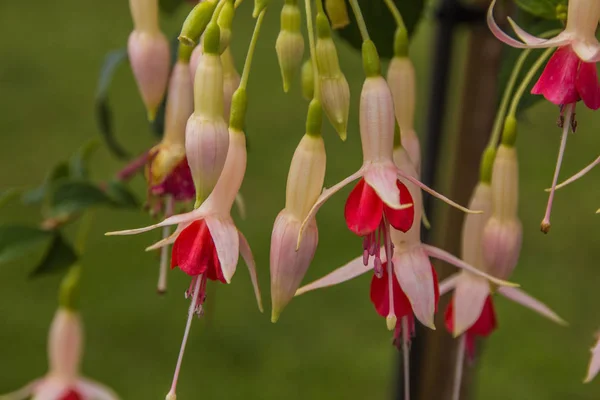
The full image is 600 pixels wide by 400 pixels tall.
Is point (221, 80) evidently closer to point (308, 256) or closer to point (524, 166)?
point (308, 256)

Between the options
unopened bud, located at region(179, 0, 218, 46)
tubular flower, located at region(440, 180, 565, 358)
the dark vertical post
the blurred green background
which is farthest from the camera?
the blurred green background

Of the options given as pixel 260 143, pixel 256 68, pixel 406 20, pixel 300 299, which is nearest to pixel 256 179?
pixel 260 143

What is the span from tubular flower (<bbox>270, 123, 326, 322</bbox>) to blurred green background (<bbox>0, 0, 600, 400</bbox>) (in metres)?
1.06

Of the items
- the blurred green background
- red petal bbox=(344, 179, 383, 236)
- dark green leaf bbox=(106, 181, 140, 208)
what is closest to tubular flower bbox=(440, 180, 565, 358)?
red petal bbox=(344, 179, 383, 236)

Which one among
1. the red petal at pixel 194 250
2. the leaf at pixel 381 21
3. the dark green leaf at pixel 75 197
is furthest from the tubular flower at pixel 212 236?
the dark green leaf at pixel 75 197

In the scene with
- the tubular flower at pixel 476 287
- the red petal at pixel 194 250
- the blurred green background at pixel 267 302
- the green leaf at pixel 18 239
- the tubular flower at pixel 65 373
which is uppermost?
the red petal at pixel 194 250

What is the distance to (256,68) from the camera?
8.50 feet

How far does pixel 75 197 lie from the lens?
69cm

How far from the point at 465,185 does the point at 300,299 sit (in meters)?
1.20

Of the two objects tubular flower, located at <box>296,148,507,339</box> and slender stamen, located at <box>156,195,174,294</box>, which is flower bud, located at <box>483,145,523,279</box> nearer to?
Result: tubular flower, located at <box>296,148,507,339</box>

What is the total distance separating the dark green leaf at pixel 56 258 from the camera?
716 millimetres

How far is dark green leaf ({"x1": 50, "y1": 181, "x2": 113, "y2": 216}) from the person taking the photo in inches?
26.7

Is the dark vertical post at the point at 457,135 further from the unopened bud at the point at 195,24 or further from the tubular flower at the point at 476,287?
the unopened bud at the point at 195,24

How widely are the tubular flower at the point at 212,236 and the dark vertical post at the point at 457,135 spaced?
255 mm
